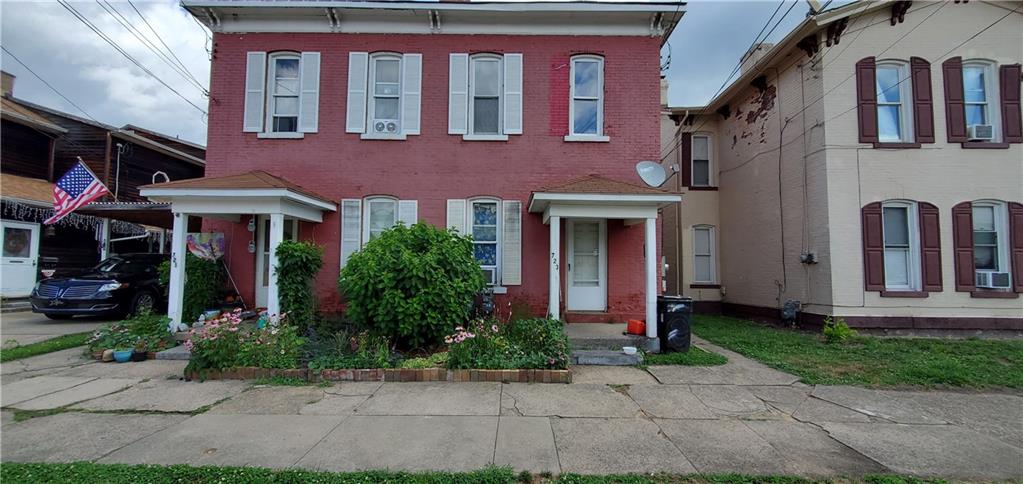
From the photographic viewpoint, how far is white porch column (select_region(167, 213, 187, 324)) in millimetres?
8203

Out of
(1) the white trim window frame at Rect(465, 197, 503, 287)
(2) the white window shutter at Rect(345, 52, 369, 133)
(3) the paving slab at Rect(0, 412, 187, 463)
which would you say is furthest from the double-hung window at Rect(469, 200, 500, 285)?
(3) the paving slab at Rect(0, 412, 187, 463)

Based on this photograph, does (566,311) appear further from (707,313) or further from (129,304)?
(129,304)

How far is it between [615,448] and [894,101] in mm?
11235

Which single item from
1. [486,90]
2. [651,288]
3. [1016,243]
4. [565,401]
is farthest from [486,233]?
[1016,243]

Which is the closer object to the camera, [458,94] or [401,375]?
[401,375]

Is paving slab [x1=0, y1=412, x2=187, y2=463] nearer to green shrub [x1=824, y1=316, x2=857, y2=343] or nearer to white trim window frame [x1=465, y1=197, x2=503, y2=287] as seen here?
white trim window frame [x1=465, y1=197, x2=503, y2=287]

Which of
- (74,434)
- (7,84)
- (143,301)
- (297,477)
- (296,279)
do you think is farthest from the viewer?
(7,84)

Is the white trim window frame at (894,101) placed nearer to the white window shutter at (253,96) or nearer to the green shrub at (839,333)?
the green shrub at (839,333)

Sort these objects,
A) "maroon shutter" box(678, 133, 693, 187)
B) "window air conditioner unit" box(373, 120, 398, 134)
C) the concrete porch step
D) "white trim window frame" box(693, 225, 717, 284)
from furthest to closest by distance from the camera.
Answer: "maroon shutter" box(678, 133, 693, 187)
"white trim window frame" box(693, 225, 717, 284)
"window air conditioner unit" box(373, 120, 398, 134)
the concrete porch step

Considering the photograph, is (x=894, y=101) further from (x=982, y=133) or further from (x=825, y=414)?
(x=825, y=414)

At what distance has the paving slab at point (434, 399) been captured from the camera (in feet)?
16.2

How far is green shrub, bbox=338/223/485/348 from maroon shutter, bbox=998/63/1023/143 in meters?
12.5

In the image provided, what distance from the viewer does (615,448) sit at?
4012 millimetres

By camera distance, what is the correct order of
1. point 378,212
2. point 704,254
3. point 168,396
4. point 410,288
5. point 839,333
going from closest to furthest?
1. point 168,396
2. point 410,288
3. point 839,333
4. point 378,212
5. point 704,254
